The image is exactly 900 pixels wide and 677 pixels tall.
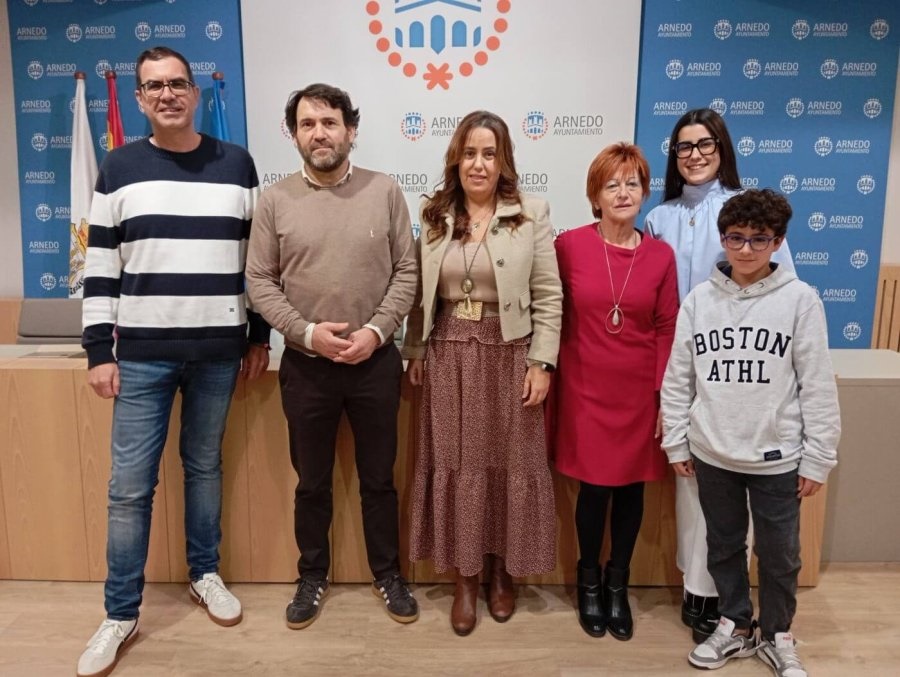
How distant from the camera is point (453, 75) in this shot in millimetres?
4055

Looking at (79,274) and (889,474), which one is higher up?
(79,274)

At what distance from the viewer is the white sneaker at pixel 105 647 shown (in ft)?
6.34

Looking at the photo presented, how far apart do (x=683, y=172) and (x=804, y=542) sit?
1346mm

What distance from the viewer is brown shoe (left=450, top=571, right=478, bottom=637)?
213cm

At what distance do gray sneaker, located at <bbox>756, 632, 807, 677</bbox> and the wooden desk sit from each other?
1.51 feet

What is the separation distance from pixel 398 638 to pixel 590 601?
61cm

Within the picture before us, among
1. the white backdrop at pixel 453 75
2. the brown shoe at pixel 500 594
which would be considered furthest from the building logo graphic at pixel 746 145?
the brown shoe at pixel 500 594

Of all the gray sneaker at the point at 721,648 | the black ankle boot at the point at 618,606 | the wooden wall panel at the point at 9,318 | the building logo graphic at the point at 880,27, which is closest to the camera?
the gray sneaker at the point at 721,648

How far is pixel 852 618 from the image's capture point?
7.34 ft

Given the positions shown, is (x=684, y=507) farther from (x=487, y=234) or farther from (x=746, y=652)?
(x=487, y=234)

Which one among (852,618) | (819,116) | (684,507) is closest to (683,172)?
(684,507)

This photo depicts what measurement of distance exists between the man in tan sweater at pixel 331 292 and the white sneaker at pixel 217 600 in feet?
0.62

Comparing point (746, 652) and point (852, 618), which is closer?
point (746, 652)

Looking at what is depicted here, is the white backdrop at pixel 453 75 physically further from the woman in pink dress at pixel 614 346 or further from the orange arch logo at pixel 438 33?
the woman in pink dress at pixel 614 346
